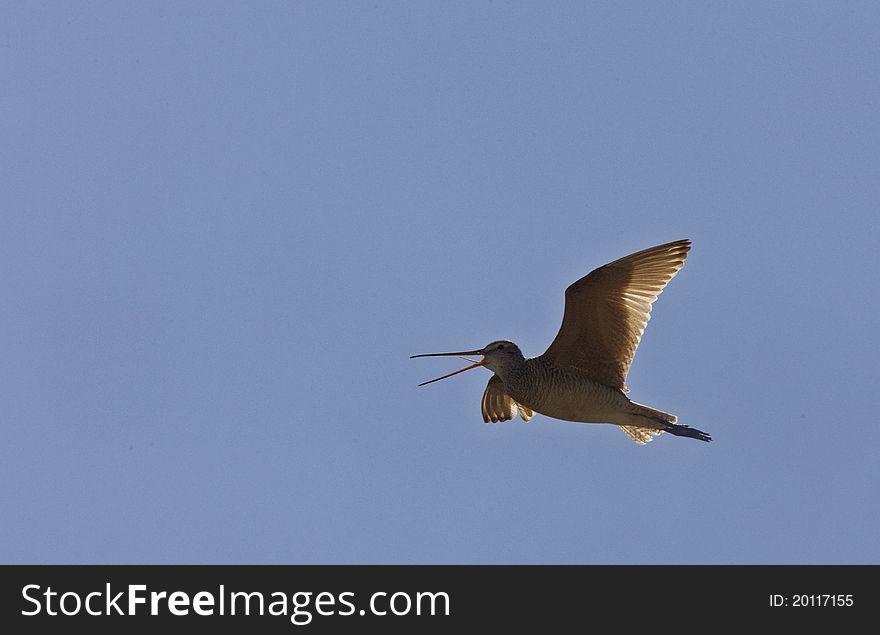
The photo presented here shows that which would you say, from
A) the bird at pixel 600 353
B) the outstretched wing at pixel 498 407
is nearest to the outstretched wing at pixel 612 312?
the bird at pixel 600 353

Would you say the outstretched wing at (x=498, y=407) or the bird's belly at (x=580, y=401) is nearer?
the bird's belly at (x=580, y=401)

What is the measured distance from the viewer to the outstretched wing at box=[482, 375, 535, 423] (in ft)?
40.2

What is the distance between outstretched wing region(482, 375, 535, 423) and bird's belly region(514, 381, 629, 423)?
132 centimetres

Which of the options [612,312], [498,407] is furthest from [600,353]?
[498,407]

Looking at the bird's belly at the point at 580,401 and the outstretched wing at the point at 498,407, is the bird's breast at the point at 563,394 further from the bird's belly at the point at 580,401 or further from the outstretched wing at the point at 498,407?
the outstretched wing at the point at 498,407

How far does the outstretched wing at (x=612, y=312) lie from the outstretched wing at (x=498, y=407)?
1.33 m

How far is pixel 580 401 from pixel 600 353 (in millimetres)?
546

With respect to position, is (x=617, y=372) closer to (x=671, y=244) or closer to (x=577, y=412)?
(x=577, y=412)

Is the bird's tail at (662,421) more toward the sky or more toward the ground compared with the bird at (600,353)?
more toward the ground

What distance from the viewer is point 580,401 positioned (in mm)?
10844

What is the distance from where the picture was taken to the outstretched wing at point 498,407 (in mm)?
12258

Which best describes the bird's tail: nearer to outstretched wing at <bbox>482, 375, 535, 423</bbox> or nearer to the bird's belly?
the bird's belly
